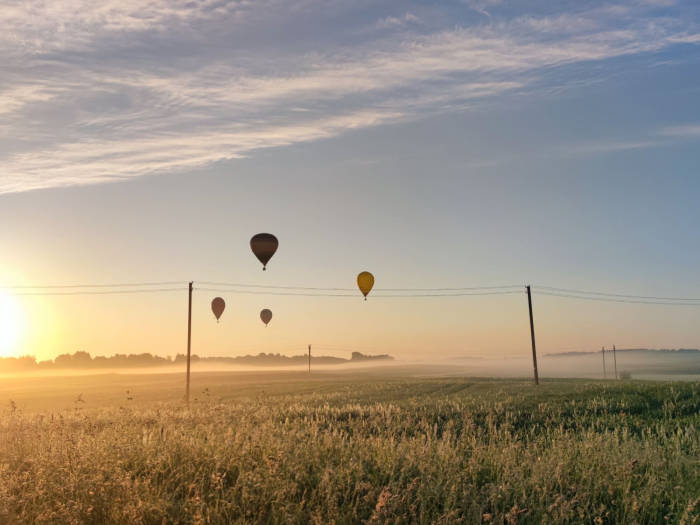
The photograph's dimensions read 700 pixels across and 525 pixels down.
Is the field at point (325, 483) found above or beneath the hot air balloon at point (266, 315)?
beneath

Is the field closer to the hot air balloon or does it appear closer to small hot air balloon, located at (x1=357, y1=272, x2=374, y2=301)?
small hot air balloon, located at (x1=357, y1=272, x2=374, y2=301)

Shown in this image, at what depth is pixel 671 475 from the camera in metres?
10.9

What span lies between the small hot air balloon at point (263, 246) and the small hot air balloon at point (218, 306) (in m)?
23.1

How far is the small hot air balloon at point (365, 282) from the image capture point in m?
47.2

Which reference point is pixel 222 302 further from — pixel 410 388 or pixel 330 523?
pixel 330 523

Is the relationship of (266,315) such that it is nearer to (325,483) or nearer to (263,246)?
(263,246)

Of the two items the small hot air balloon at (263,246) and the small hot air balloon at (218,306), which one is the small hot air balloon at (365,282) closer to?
the small hot air balloon at (263,246)

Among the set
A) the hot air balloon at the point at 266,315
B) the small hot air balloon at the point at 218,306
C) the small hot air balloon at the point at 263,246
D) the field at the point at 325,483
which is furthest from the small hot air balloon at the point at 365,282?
the field at the point at 325,483

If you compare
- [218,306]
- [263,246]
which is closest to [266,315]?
[218,306]

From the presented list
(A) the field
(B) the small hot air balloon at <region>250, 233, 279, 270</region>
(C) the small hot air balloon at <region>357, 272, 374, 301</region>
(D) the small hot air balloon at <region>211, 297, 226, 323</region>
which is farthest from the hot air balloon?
(A) the field

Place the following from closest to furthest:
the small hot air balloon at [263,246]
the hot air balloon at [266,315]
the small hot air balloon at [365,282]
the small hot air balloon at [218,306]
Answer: the small hot air balloon at [263,246] < the small hot air balloon at [365,282] < the small hot air balloon at [218,306] < the hot air balloon at [266,315]

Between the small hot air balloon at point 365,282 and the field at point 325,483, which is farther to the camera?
the small hot air balloon at point 365,282

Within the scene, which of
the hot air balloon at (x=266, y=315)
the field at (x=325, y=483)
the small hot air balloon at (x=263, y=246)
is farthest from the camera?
the hot air balloon at (x=266, y=315)

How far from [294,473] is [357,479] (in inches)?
40.5
